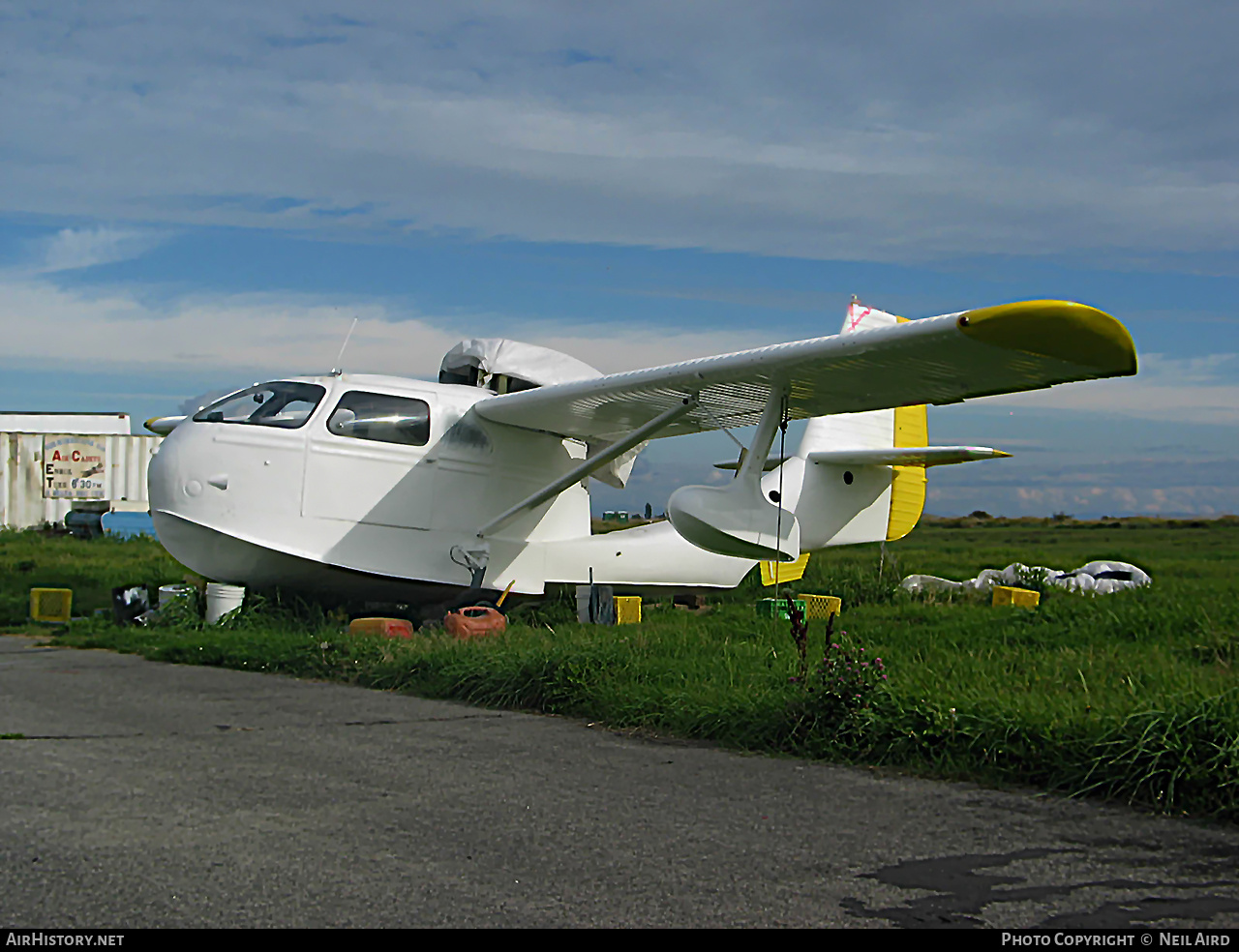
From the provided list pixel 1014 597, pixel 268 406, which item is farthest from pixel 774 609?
pixel 268 406

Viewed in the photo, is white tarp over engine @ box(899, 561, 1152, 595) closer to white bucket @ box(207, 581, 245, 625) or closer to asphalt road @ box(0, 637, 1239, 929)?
white bucket @ box(207, 581, 245, 625)

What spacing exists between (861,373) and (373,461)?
4.89 metres

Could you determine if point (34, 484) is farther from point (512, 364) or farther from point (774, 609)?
point (774, 609)

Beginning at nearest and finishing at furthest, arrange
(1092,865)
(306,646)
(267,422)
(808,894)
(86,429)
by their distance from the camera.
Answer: (808,894) → (1092,865) → (306,646) → (267,422) → (86,429)

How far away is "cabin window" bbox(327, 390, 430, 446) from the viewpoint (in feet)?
36.3

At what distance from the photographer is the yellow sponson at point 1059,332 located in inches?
270

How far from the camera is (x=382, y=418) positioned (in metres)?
11.3

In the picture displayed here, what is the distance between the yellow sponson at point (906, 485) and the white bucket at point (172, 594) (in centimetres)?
844

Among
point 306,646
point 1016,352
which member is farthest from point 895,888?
point 306,646

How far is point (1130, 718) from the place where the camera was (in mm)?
4547

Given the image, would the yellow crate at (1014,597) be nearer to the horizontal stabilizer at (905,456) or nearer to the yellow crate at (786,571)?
the horizontal stabilizer at (905,456)

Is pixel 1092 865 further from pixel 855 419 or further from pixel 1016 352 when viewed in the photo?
pixel 855 419

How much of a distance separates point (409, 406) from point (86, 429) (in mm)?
38616

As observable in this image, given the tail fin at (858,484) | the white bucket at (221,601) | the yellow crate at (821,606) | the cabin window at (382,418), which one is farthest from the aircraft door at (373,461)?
the tail fin at (858,484)
